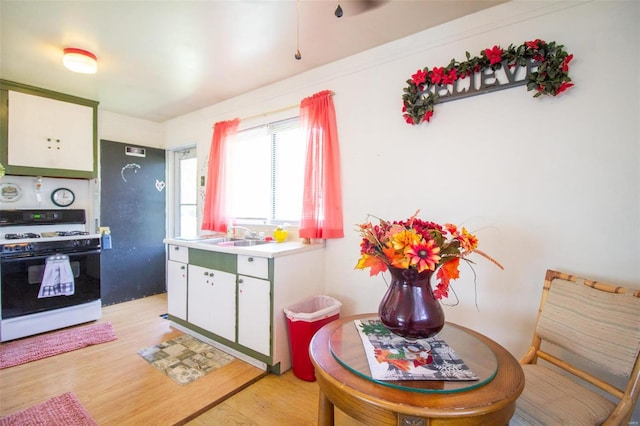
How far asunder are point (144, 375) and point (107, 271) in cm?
211

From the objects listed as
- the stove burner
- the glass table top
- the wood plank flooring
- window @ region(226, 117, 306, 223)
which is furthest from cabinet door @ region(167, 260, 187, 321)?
the glass table top

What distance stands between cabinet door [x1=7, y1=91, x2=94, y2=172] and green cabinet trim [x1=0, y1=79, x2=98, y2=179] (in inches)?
1.1

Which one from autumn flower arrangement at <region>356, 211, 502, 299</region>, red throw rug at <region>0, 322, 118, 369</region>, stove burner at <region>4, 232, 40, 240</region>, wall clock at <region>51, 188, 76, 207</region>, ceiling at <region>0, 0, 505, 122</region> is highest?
ceiling at <region>0, 0, 505, 122</region>

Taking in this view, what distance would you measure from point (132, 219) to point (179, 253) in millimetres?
1547

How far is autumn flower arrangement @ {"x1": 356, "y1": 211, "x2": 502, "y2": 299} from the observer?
3.34ft

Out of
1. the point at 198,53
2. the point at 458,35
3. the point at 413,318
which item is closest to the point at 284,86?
the point at 198,53

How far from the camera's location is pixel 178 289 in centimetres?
291

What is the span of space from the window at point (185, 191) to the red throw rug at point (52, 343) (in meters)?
1.60

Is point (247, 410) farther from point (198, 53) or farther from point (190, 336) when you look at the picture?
point (198, 53)

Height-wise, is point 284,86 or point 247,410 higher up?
point 284,86

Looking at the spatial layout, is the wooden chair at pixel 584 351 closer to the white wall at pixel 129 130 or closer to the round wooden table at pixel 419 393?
the round wooden table at pixel 419 393

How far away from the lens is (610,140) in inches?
58.8

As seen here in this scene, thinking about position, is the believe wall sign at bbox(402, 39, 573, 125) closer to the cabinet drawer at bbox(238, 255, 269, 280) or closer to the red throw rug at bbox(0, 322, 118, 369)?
the cabinet drawer at bbox(238, 255, 269, 280)

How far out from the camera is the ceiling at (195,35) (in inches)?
70.8
